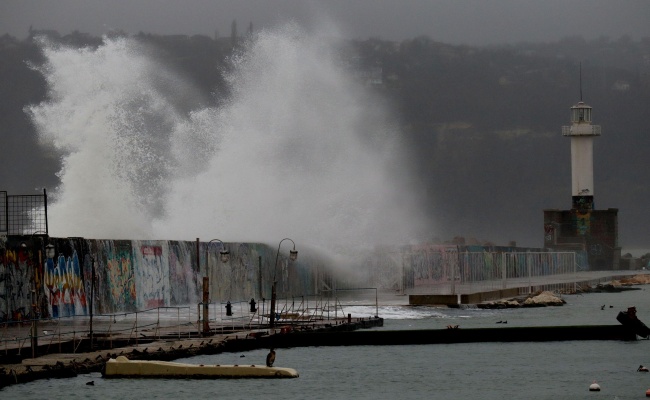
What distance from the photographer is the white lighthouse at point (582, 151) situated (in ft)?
413

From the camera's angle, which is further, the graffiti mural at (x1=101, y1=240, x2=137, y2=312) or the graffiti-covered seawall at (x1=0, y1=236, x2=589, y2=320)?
the graffiti mural at (x1=101, y1=240, x2=137, y2=312)

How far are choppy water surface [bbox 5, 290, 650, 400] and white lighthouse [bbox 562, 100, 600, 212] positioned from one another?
83963 millimetres

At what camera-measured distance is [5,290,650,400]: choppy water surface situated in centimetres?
2844

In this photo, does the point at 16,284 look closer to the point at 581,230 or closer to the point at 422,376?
the point at 422,376

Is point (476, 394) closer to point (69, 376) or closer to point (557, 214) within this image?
point (69, 376)

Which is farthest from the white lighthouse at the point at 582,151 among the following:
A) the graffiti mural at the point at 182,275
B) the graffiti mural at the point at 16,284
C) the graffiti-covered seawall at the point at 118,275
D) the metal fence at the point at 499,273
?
the graffiti mural at the point at 16,284

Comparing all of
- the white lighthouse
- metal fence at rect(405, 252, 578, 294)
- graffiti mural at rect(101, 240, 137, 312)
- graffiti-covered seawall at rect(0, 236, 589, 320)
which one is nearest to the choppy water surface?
graffiti-covered seawall at rect(0, 236, 589, 320)

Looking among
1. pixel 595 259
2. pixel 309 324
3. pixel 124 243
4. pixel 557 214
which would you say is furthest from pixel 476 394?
pixel 595 259

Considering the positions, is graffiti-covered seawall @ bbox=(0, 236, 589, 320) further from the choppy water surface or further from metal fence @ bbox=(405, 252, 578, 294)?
the choppy water surface

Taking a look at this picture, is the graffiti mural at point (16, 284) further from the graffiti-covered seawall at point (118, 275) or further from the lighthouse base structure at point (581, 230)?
the lighthouse base structure at point (581, 230)

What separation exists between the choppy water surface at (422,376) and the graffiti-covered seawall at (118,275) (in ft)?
10.0

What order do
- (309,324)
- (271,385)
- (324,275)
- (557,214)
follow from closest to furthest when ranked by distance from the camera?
(271,385)
(309,324)
(324,275)
(557,214)

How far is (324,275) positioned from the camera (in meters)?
68.5

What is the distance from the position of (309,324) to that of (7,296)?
34.3 feet
